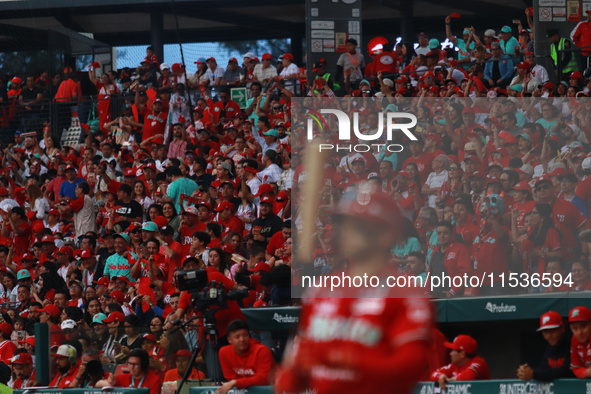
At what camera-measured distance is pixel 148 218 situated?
15.4 metres

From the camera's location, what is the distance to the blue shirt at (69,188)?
1720 centimetres

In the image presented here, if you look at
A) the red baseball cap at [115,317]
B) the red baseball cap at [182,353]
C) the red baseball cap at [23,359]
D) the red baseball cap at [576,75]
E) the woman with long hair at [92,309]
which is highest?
the red baseball cap at [576,75]

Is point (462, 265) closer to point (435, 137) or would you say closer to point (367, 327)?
point (435, 137)

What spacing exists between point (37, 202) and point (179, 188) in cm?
343

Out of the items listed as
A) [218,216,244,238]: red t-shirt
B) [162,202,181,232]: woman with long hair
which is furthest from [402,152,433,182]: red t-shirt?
[162,202,181,232]: woman with long hair

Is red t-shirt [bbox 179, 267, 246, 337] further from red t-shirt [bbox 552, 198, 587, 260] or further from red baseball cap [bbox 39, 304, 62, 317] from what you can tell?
red baseball cap [bbox 39, 304, 62, 317]

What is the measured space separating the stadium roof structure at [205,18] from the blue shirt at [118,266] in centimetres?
1589

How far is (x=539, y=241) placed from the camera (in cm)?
1058

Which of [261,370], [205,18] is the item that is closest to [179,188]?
[261,370]

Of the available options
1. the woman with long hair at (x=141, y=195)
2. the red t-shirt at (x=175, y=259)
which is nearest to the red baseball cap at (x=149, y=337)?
the red t-shirt at (x=175, y=259)

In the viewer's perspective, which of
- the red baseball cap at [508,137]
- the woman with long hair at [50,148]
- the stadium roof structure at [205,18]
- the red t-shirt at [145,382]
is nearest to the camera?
the red t-shirt at [145,382]

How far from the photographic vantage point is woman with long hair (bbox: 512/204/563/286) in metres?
10.4

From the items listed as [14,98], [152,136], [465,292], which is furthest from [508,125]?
[14,98]

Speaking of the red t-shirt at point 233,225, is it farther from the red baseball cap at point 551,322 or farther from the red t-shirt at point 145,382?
the red baseball cap at point 551,322
